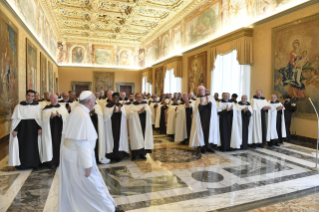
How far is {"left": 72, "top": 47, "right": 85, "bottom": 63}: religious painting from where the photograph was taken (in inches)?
839

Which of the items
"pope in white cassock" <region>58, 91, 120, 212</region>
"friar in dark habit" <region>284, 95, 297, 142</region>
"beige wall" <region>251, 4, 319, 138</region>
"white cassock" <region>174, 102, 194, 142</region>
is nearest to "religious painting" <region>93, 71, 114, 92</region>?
"white cassock" <region>174, 102, 194, 142</region>

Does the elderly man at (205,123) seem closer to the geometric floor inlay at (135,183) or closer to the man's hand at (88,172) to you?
Result: the geometric floor inlay at (135,183)

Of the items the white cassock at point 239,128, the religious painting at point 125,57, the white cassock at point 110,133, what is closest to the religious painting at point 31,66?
the white cassock at point 110,133

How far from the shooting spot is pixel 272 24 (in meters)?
8.43

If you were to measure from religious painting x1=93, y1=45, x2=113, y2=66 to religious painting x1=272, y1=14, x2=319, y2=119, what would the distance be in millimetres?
17112

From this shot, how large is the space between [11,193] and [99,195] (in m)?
2.31

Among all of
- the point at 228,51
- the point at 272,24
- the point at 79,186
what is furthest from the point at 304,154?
the point at 79,186

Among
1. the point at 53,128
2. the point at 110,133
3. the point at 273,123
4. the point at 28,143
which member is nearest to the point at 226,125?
the point at 273,123

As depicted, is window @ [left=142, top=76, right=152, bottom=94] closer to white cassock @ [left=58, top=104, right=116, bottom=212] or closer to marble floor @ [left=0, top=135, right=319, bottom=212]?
marble floor @ [left=0, top=135, right=319, bottom=212]

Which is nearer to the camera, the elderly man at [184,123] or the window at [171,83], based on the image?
the elderly man at [184,123]

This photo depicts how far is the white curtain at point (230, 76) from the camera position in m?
9.71

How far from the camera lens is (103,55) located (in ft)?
72.7

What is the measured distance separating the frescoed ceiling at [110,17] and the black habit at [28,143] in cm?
993

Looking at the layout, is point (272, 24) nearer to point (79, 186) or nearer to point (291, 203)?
point (291, 203)
